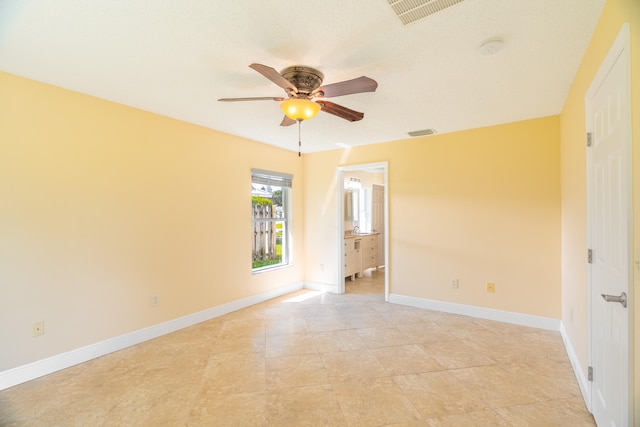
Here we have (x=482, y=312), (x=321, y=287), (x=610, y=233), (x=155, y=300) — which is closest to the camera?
(x=610, y=233)

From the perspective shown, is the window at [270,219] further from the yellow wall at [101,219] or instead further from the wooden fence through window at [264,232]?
the yellow wall at [101,219]

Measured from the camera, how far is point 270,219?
478 centimetres

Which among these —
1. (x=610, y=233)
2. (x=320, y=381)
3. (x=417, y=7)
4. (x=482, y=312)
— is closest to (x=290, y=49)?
(x=417, y=7)

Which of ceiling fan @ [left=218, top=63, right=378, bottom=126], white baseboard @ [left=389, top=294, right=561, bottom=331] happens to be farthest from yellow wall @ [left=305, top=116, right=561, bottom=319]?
ceiling fan @ [left=218, top=63, right=378, bottom=126]

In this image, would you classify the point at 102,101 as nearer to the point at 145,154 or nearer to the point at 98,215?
the point at 145,154

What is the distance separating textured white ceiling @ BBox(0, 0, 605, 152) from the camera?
1.59 metres

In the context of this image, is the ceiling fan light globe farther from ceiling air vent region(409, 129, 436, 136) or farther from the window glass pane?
the window glass pane

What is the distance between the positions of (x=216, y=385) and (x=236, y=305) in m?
1.80

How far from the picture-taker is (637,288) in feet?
3.86

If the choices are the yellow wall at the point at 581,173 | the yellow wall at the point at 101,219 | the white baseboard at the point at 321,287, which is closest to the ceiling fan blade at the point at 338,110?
the yellow wall at the point at 581,173

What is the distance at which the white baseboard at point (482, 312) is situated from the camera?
3.33 metres

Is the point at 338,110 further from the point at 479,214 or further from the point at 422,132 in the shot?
the point at 479,214

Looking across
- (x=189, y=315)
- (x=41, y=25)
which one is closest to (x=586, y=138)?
(x=41, y=25)

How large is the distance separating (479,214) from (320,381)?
2.84 metres
